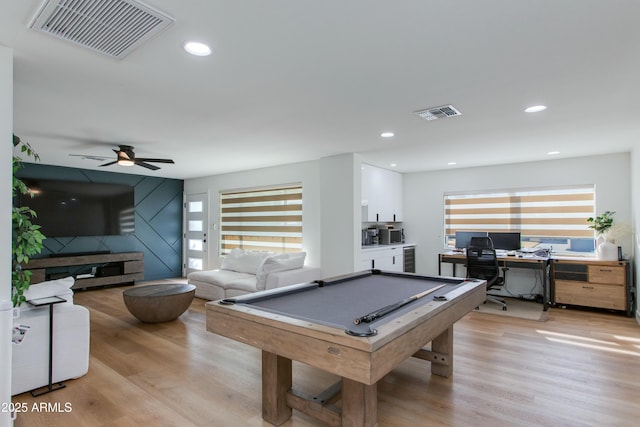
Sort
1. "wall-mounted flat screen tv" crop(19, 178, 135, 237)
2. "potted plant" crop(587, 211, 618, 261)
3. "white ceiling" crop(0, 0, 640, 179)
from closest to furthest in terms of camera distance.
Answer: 1. "white ceiling" crop(0, 0, 640, 179)
2. "potted plant" crop(587, 211, 618, 261)
3. "wall-mounted flat screen tv" crop(19, 178, 135, 237)

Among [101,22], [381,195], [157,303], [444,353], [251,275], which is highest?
[101,22]

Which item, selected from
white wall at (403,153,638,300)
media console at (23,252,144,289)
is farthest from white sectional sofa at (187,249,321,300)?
white wall at (403,153,638,300)

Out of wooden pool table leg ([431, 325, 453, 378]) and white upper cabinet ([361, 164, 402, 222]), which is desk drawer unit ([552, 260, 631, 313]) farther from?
wooden pool table leg ([431, 325, 453, 378])

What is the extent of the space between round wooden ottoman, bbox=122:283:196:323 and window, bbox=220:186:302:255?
7.15 ft

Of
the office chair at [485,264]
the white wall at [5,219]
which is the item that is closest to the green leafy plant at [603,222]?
the office chair at [485,264]

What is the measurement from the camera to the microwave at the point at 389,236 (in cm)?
636

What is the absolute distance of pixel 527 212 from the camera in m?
5.85

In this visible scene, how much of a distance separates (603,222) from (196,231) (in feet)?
25.3

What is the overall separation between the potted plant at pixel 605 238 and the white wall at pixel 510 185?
0.26m

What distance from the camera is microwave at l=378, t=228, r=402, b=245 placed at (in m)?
6.36

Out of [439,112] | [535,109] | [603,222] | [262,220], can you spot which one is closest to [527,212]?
[603,222]

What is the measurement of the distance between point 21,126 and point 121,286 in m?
4.17

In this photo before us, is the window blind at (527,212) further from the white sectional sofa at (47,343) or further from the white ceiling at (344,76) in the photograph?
the white sectional sofa at (47,343)

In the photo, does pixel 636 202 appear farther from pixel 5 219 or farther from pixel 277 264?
pixel 5 219
